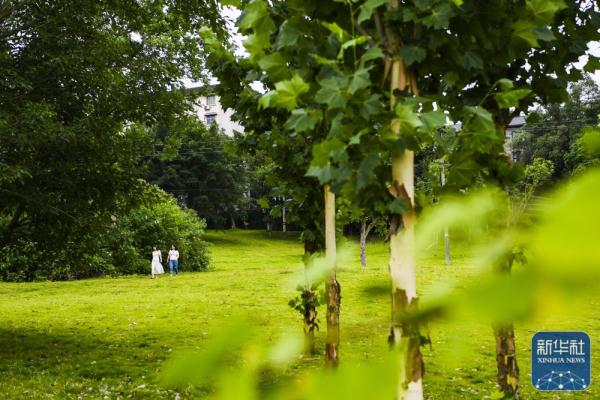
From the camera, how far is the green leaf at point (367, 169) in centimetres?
220

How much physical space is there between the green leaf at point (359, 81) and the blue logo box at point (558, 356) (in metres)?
3.77

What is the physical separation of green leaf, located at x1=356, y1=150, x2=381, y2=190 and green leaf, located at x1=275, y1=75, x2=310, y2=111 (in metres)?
0.35

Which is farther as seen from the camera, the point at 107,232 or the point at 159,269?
the point at 159,269

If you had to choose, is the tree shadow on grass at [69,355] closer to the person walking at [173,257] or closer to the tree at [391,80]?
the tree at [391,80]

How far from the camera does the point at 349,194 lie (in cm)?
238

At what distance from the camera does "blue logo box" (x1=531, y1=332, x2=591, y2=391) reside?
5.28 metres

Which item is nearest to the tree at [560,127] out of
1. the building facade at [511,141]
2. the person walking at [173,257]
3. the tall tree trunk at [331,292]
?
the building facade at [511,141]

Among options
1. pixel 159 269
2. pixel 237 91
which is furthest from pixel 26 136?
pixel 159 269

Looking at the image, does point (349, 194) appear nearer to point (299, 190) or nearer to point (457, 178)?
point (457, 178)

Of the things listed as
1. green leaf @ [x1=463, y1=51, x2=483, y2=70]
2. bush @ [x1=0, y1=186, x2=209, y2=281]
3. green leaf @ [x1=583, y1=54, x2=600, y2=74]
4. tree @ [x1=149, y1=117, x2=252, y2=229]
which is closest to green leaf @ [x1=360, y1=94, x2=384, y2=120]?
green leaf @ [x1=463, y1=51, x2=483, y2=70]

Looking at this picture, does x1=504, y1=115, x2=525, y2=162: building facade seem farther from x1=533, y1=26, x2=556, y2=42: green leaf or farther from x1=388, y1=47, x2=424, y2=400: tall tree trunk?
x1=388, y1=47, x2=424, y2=400: tall tree trunk

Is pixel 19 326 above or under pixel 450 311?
under

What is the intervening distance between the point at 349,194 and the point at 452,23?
0.88 metres

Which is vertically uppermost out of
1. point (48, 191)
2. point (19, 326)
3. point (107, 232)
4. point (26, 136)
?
point (26, 136)
